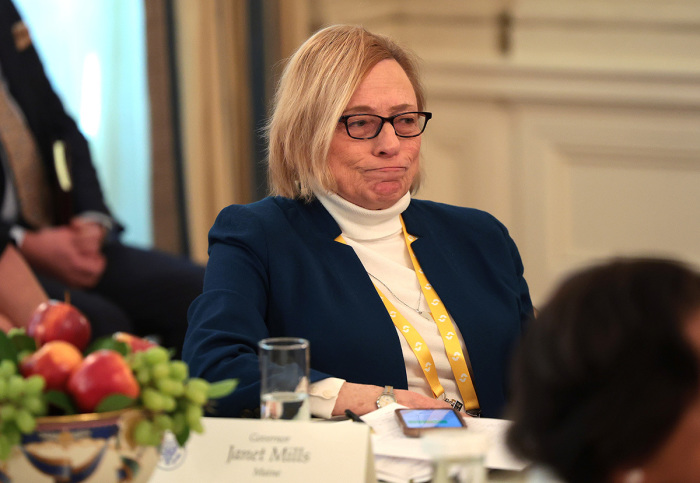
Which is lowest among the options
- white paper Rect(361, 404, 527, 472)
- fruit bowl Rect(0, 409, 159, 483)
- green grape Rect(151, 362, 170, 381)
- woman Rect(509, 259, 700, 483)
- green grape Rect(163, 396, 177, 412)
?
white paper Rect(361, 404, 527, 472)

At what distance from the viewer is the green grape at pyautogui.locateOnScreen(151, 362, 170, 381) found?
0.99 meters

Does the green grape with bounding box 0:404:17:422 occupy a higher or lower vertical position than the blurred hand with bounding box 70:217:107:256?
higher

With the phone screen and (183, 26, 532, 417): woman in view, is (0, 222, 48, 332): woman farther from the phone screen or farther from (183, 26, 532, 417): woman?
the phone screen

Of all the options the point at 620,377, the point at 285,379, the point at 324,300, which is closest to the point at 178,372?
the point at 285,379

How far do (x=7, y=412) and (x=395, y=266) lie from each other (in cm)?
106

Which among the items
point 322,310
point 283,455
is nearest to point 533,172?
point 322,310

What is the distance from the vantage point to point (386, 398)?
1551 millimetres

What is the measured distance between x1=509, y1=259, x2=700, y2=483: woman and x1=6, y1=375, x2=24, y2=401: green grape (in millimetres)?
522

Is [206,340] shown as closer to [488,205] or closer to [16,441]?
[16,441]

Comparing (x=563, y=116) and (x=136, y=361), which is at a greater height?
Result: (x=136, y=361)

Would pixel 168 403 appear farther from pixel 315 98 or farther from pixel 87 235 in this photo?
pixel 87 235

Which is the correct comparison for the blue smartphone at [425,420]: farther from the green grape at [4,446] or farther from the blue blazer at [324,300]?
the green grape at [4,446]

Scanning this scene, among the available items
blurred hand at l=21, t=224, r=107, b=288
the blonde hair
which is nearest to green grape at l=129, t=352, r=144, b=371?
the blonde hair

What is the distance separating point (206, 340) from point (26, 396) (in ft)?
2.14
